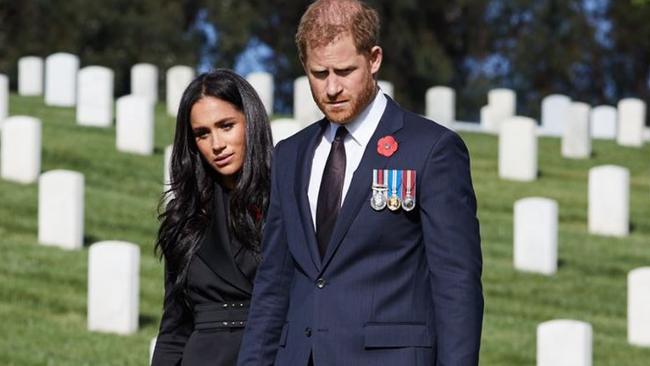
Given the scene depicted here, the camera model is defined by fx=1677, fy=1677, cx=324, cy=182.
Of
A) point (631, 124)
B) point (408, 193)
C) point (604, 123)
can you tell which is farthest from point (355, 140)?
point (604, 123)

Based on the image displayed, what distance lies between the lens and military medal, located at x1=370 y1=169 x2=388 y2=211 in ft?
15.8

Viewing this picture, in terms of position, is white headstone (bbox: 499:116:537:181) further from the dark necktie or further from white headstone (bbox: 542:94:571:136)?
the dark necktie

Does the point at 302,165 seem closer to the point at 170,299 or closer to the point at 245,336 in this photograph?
the point at 245,336

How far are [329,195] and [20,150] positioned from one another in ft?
42.0

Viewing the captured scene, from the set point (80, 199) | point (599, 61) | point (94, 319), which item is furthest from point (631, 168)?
point (599, 61)

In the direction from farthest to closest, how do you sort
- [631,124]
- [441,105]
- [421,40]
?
[421,40] → [441,105] → [631,124]

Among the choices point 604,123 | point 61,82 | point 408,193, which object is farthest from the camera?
point 604,123

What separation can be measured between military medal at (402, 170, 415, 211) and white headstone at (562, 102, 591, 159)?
59.3ft

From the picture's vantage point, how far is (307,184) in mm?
5035

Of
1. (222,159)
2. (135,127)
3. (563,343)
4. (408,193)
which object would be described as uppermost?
(135,127)

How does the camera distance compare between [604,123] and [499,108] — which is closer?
[499,108]

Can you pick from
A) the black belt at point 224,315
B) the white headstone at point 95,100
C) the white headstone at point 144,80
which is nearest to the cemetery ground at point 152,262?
the white headstone at point 95,100

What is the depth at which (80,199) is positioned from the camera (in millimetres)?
14570

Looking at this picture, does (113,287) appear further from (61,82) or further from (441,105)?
(441,105)
